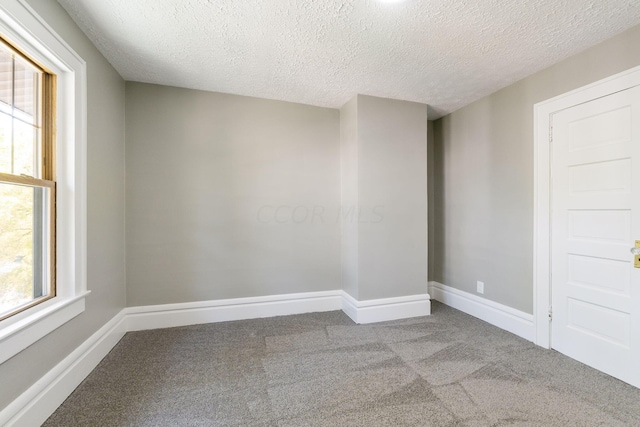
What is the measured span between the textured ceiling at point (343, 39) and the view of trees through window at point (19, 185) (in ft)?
1.87

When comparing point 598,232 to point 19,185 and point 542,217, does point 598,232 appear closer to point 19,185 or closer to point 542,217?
point 542,217

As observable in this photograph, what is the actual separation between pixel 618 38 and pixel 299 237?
3.03 m

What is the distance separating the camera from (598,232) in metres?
2.07

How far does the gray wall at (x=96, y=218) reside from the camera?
147 centimetres

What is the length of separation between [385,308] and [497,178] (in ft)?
5.85

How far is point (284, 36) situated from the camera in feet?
6.49

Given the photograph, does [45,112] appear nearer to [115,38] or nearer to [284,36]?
[115,38]

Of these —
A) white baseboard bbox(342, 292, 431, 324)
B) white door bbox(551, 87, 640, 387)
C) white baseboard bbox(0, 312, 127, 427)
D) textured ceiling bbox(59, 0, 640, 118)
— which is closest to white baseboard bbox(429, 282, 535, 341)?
white door bbox(551, 87, 640, 387)

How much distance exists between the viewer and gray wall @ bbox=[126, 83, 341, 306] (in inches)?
108

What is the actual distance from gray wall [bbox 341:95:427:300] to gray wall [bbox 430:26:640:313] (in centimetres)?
52

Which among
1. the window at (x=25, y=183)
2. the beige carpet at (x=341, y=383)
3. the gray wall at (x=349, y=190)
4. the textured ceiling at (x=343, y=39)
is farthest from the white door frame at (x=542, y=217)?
the window at (x=25, y=183)

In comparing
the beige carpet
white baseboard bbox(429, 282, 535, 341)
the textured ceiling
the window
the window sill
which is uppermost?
the textured ceiling

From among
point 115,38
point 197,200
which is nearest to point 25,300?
point 197,200

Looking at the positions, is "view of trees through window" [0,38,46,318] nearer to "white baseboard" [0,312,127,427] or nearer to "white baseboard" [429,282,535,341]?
"white baseboard" [0,312,127,427]
